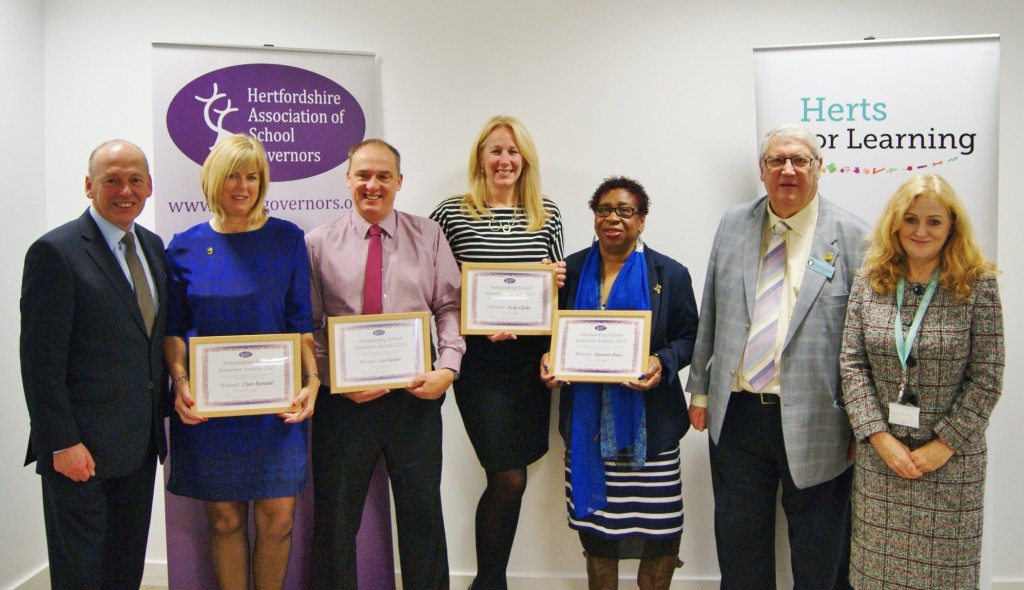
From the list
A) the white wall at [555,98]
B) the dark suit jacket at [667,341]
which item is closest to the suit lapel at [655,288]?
the dark suit jacket at [667,341]

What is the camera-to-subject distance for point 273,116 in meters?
2.99

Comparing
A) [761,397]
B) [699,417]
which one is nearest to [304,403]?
[699,417]

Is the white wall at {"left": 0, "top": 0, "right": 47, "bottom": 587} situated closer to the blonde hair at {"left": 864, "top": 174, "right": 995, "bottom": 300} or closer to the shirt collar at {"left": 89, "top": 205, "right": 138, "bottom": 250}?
the shirt collar at {"left": 89, "top": 205, "right": 138, "bottom": 250}

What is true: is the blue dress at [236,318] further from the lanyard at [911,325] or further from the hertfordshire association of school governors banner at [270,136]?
the lanyard at [911,325]

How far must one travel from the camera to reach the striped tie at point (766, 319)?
2312 millimetres

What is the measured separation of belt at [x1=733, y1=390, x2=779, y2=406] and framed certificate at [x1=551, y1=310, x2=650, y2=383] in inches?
14.0

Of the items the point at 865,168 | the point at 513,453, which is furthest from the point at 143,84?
the point at 865,168

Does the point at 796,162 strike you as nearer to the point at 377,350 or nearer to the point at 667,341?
the point at 667,341

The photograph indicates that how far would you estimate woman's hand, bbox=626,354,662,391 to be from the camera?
2.43 metres

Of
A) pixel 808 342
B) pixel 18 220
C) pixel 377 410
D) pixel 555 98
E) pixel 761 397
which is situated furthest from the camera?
pixel 555 98

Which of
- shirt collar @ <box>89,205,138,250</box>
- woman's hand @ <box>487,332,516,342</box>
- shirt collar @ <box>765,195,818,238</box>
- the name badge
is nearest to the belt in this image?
the name badge

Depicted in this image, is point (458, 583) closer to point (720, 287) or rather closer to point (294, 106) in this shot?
point (720, 287)

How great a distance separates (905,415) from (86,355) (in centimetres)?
259

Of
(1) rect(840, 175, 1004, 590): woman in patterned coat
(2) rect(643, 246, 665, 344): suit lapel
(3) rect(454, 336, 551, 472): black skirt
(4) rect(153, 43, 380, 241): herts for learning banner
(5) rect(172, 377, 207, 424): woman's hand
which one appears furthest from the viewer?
(4) rect(153, 43, 380, 241): herts for learning banner
